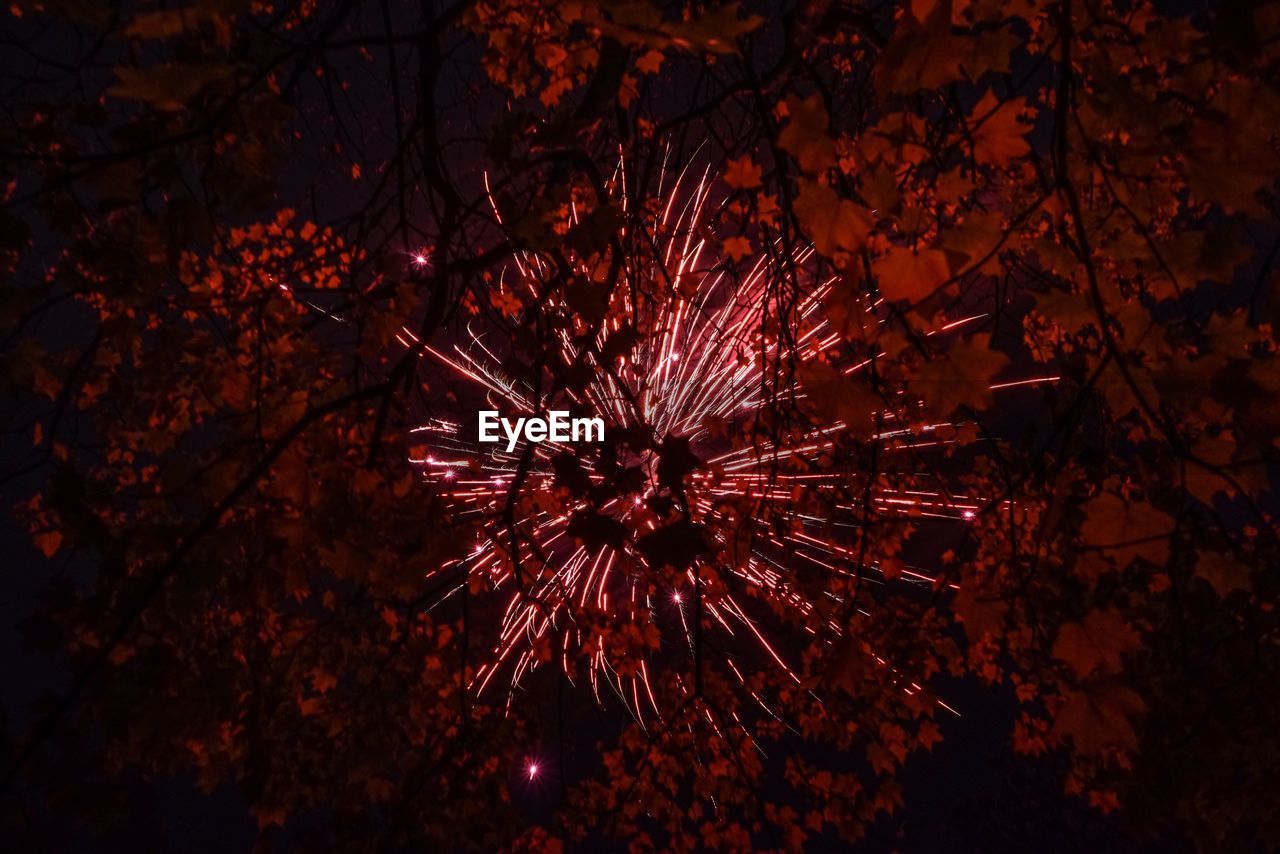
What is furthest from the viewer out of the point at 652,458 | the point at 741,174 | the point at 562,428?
the point at 652,458

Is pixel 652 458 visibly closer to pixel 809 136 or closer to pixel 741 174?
pixel 741 174

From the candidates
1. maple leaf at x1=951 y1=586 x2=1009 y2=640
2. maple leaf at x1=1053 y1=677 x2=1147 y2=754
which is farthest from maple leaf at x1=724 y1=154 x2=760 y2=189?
maple leaf at x1=1053 y1=677 x2=1147 y2=754

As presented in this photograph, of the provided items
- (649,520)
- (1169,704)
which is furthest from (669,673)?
(649,520)

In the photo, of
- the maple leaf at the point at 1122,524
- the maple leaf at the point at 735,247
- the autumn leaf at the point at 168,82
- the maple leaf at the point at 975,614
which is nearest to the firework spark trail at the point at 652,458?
the maple leaf at the point at 735,247

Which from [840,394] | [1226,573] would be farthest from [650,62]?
[1226,573]

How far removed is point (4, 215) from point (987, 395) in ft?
6.99

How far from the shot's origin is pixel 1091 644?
4.30 ft

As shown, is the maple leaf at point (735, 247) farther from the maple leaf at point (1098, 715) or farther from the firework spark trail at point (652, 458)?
the maple leaf at point (1098, 715)

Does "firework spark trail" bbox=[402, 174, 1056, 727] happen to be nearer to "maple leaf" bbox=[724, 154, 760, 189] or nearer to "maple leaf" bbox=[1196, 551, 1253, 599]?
"maple leaf" bbox=[724, 154, 760, 189]

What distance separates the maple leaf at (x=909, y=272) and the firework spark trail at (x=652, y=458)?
57 cm

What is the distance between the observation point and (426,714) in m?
4.27

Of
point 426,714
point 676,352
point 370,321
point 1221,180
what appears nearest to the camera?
point 1221,180

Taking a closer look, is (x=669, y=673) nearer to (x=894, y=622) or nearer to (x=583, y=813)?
(x=583, y=813)

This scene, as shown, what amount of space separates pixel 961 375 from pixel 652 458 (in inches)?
305
